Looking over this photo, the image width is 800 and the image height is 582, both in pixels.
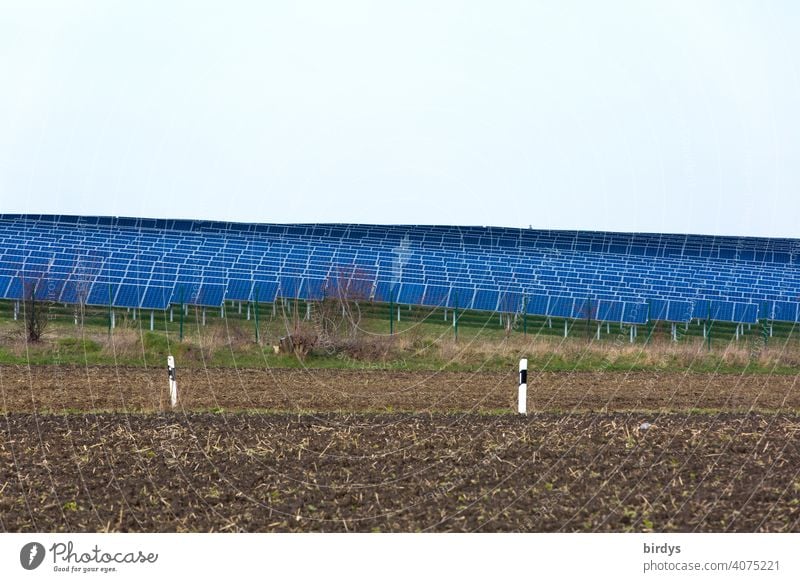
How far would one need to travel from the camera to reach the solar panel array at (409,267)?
29328mm

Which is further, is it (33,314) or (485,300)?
(485,300)

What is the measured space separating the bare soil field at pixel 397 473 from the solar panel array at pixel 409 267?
13932 mm

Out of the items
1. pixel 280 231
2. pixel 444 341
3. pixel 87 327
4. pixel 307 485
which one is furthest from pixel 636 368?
pixel 280 231

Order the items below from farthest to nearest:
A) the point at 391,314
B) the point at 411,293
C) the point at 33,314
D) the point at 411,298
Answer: the point at 411,293
the point at 411,298
the point at 391,314
the point at 33,314

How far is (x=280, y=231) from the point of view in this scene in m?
41.6

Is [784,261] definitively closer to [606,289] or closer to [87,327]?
[606,289]

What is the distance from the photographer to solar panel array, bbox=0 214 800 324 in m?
29.3

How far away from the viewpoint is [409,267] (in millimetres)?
33906

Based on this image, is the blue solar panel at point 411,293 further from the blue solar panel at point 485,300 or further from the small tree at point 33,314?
the small tree at point 33,314

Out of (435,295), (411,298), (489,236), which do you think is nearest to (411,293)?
(411,298)

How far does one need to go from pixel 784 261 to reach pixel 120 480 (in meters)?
37.4

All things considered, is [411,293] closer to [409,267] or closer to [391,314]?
[391,314]

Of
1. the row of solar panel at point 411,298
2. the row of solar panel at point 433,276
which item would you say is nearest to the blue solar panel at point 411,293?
the row of solar panel at point 411,298

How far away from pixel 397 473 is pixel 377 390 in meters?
8.87
